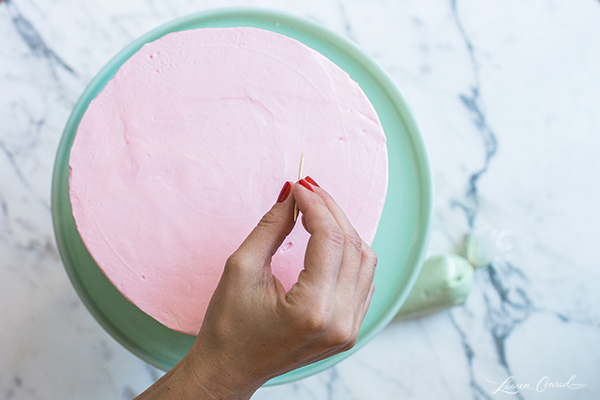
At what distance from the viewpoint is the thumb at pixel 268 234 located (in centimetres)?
56

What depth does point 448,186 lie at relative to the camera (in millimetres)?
1071

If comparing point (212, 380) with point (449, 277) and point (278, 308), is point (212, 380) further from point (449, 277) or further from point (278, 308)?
point (449, 277)

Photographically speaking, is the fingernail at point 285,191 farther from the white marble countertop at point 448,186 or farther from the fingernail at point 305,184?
the white marble countertop at point 448,186

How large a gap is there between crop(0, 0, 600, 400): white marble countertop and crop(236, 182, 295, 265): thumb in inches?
22.4

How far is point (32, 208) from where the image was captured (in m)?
1.00

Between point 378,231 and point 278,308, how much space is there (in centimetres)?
34

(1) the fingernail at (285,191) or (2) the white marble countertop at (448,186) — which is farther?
(2) the white marble countertop at (448,186)

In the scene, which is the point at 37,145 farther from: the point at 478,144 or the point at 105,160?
the point at 478,144

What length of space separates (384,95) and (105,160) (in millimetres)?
550

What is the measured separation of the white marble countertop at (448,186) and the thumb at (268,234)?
570mm

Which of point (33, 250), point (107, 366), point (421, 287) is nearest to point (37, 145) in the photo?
point (33, 250)
